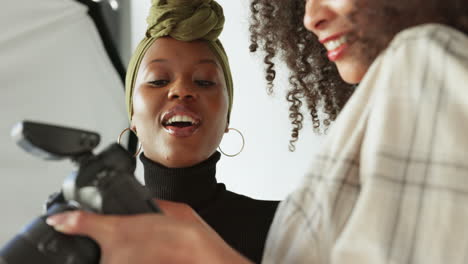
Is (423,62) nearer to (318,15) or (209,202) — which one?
(318,15)

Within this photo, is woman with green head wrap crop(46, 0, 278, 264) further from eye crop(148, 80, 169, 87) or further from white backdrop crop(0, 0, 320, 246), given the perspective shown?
white backdrop crop(0, 0, 320, 246)

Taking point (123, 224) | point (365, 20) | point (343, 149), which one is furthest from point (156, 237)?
point (365, 20)

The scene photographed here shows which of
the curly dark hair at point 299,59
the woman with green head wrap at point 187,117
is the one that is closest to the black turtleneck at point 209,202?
the woman with green head wrap at point 187,117

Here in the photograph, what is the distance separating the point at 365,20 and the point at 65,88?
107 cm

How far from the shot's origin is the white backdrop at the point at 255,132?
141 cm

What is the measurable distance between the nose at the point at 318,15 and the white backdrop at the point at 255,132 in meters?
0.62

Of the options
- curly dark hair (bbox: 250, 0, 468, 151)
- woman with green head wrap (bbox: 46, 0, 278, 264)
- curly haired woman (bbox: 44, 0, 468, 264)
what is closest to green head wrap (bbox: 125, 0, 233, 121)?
woman with green head wrap (bbox: 46, 0, 278, 264)

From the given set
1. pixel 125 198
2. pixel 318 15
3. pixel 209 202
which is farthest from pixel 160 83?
pixel 125 198

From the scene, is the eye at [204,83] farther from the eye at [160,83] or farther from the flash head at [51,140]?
the flash head at [51,140]

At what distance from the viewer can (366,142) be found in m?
0.52

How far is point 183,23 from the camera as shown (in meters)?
1.04

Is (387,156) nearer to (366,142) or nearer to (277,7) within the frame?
(366,142)

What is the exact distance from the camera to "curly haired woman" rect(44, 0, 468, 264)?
0.47 metres

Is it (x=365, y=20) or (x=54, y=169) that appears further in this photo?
(x=54, y=169)
